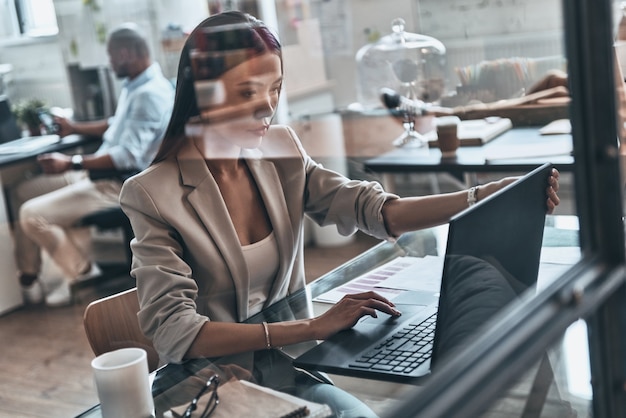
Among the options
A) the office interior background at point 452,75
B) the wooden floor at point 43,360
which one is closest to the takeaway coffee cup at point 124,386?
the office interior background at point 452,75

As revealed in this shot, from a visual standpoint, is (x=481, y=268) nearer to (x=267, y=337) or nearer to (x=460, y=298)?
(x=460, y=298)

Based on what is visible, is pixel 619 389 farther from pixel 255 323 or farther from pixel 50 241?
pixel 50 241

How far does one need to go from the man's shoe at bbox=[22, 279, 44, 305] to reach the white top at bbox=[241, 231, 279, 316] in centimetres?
218

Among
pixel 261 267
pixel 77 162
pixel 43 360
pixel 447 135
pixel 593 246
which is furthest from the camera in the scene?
pixel 77 162

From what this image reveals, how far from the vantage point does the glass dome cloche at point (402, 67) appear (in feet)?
5.80

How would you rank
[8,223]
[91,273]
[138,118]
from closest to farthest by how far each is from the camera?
[138,118] < [8,223] < [91,273]

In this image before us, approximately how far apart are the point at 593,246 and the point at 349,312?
0.94 ft

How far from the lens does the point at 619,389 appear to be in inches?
40.2

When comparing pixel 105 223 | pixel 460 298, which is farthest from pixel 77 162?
pixel 460 298

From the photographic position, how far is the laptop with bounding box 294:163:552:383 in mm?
879

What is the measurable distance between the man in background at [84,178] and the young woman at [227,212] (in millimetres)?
1630

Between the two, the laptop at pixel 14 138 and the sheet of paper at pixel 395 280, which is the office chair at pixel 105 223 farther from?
the sheet of paper at pixel 395 280

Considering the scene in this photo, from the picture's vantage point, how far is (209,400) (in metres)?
0.87

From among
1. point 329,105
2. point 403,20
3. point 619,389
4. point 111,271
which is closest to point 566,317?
point 619,389
